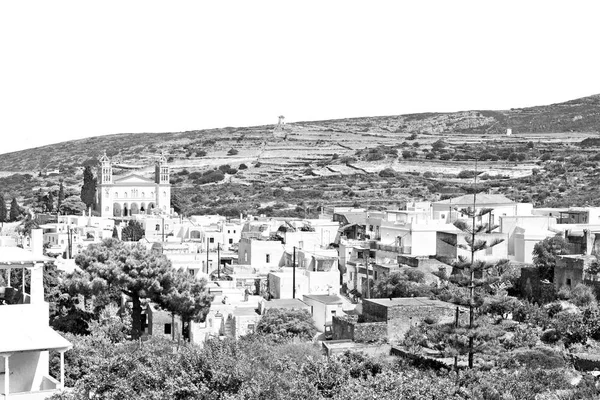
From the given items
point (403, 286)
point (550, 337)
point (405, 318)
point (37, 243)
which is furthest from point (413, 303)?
point (37, 243)

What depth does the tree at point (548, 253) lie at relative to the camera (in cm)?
2982

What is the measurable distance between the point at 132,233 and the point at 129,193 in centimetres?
3253

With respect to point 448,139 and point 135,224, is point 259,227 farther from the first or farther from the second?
point 448,139

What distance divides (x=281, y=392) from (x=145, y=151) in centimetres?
14388

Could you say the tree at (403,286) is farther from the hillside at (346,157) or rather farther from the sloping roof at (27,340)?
the hillside at (346,157)

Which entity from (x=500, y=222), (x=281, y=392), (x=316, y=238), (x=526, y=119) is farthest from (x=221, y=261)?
(x=526, y=119)

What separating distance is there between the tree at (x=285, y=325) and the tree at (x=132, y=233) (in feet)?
91.4

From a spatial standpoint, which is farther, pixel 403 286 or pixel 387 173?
pixel 387 173

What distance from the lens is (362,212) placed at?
52.7 meters

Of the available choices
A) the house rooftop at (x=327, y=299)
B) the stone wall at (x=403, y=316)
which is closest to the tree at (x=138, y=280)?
the house rooftop at (x=327, y=299)

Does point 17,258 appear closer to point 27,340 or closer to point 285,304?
point 27,340

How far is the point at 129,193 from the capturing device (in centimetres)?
8631

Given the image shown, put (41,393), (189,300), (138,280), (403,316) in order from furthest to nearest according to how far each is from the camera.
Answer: (138,280), (189,300), (403,316), (41,393)

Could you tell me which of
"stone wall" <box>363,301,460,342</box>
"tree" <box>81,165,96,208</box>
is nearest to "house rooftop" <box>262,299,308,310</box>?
"stone wall" <box>363,301,460,342</box>
